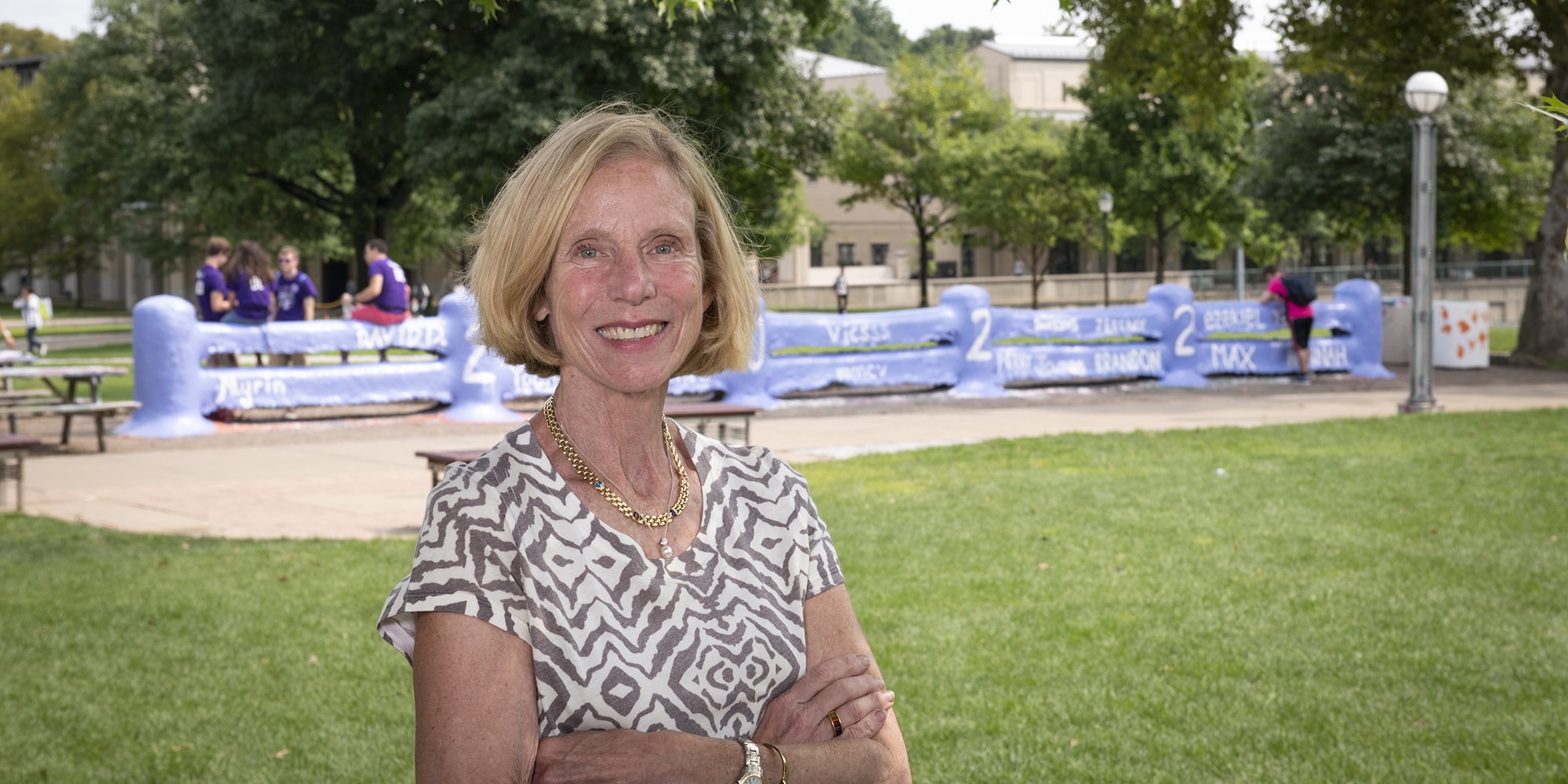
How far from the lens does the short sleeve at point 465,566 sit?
1.94 m

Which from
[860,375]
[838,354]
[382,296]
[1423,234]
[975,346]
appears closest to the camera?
[1423,234]

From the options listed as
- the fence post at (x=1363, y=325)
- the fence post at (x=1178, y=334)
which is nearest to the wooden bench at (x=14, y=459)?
the fence post at (x=1178, y=334)

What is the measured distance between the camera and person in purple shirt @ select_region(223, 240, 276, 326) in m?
15.9

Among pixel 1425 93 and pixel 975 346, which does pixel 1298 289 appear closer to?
pixel 975 346

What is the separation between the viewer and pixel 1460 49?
23766 mm

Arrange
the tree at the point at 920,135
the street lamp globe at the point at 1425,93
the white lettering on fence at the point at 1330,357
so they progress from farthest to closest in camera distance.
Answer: the tree at the point at 920,135
the white lettering on fence at the point at 1330,357
the street lamp globe at the point at 1425,93

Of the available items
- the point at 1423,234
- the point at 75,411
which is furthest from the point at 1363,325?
the point at 75,411

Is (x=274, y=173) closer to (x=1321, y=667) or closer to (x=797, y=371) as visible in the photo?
(x=797, y=371)

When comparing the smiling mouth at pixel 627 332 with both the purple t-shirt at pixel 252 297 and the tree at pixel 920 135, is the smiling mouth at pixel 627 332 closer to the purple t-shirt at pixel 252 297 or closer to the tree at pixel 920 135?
the purple t-shirt at pixel 252 297

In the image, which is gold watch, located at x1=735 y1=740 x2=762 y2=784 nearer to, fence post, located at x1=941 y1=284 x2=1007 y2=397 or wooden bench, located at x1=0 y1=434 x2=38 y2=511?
wooden bench, located at x1=0 y1=434 x2=38 y2=511

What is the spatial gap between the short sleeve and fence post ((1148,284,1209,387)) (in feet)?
62.9

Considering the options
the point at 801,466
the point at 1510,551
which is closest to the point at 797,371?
the point at 801,466

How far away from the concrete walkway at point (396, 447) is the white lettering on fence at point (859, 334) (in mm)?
881

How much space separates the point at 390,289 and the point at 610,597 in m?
15.2
